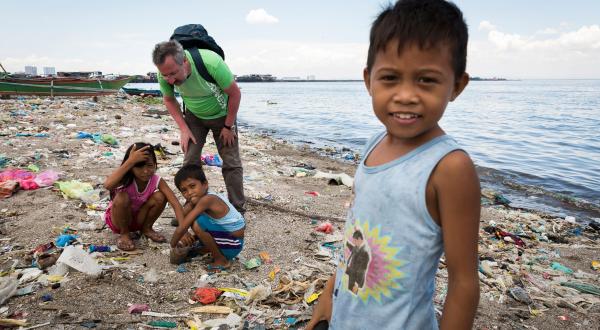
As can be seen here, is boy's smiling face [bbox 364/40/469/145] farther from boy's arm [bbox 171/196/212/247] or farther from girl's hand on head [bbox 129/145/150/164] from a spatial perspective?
girl's hand on head [bbox 129/145/150/164]

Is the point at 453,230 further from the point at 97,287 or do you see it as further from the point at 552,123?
the point at 552,123

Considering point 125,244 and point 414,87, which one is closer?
point 414,87

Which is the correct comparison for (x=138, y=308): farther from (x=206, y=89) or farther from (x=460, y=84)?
(x=460, y=84)

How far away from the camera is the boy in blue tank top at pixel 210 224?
3623 millimetres

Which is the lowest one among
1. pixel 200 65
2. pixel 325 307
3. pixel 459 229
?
pixel 325 307

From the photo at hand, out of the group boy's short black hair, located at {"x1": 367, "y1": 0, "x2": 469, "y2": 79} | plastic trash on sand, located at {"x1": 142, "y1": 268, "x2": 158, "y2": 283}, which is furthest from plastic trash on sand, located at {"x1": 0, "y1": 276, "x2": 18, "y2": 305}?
boy's short black hair, located at {"x1": 367, "y1": 0, "x2": 469, "y2": 79}

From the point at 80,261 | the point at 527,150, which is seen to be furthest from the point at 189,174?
the point at 527,150

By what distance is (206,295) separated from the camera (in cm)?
312

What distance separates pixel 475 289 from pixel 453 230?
0.20m

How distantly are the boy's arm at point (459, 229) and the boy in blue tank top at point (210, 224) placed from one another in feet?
8.90

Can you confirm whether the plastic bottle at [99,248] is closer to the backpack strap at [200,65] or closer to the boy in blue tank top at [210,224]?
the boy in blue tank top at [210,224]

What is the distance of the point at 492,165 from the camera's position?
11273 mm

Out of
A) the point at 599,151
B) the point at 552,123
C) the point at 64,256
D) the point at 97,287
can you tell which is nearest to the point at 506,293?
the point at 97,287

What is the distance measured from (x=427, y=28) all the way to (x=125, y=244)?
371 centimetres
